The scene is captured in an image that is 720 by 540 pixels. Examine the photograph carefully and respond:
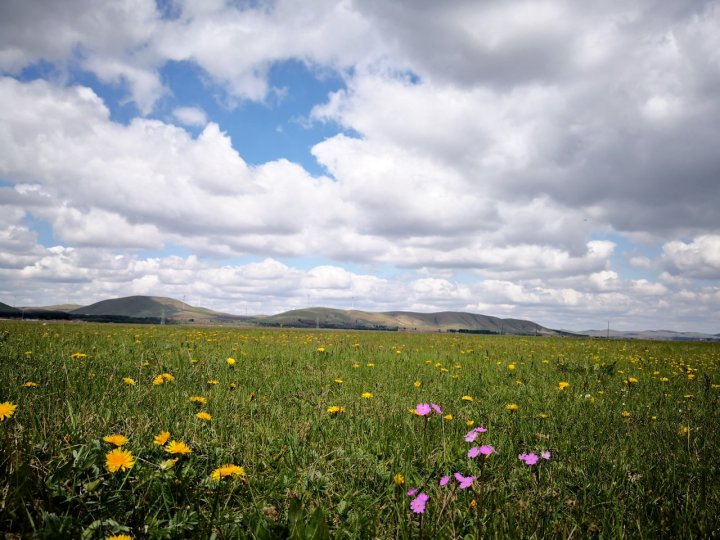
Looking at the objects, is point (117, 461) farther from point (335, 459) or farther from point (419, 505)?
point (419, 505)

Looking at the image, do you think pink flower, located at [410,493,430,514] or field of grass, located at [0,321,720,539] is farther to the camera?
field of grass, located at [0,321,720,539]

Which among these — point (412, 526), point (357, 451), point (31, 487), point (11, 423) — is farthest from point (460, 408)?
point (11, 423)

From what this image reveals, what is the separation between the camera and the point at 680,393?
22.4ft

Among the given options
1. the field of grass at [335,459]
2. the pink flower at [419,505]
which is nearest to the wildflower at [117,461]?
the field of grass at [335,459]

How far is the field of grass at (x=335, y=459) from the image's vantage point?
2.21 meters

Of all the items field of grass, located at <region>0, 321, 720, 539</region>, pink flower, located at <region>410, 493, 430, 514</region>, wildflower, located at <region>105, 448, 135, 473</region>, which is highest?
wildflower, located at <region>105, 448, 135, 473</region>

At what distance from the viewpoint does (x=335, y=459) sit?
3057mm

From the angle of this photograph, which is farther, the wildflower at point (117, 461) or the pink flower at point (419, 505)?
the wildflower at point (117, 461)

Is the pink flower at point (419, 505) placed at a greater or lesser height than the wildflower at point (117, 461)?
lesser

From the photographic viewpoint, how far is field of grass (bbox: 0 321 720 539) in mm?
2207

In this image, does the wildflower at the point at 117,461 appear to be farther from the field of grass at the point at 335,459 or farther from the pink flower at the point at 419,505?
the pink flower at the point at 419,505

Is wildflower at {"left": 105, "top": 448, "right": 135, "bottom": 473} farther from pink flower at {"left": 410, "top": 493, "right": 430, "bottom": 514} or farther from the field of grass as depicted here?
pink flower at {"left": 410, "top": 493, "right": 430, "bottom": 514}

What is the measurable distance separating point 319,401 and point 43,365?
462 centimetres

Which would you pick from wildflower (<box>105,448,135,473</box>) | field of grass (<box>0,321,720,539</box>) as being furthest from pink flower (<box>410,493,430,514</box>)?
wildflower (<box>105,448,135,473</box>)
